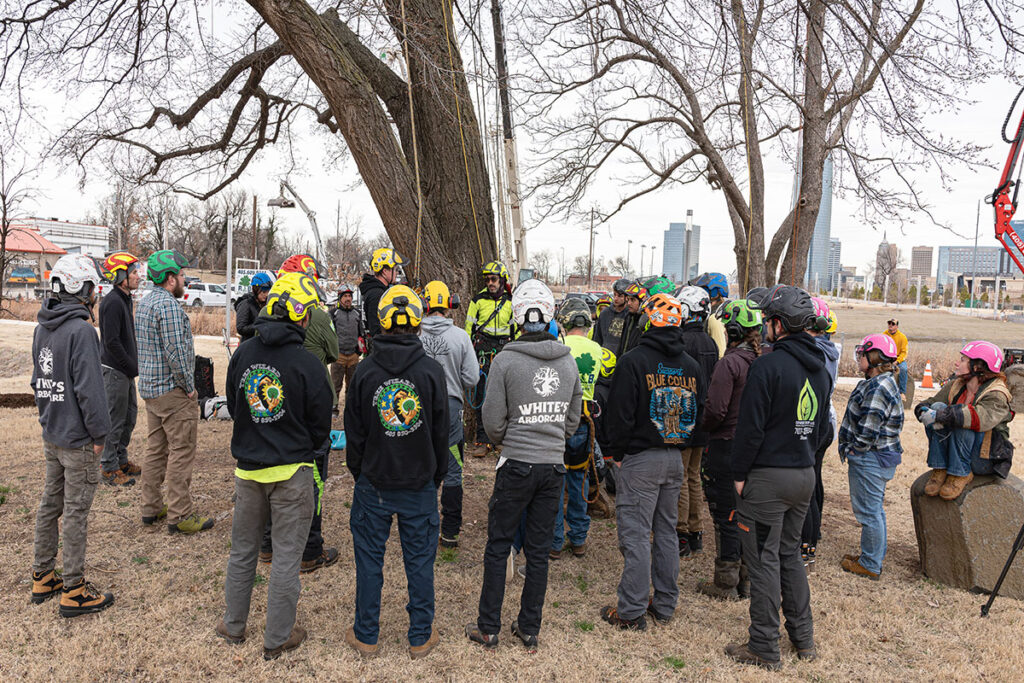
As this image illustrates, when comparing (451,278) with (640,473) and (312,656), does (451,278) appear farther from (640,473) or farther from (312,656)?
(312,656)

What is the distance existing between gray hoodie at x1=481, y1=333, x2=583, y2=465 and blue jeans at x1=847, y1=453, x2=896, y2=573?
2.66 m

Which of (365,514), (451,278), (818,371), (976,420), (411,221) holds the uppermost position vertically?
(411,221)

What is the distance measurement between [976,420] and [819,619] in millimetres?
1828

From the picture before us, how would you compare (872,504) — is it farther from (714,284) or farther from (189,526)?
(189,526)

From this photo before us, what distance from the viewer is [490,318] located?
702cm

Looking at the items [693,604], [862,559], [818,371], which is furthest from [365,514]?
[862,559]

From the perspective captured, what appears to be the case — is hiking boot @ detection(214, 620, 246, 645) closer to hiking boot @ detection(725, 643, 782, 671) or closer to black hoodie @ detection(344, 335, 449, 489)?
black hoodie @ detection(344, 335, 449, 489)

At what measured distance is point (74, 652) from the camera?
350cm

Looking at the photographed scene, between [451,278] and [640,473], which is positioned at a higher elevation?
[451,278]

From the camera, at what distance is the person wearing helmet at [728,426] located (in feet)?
14.8

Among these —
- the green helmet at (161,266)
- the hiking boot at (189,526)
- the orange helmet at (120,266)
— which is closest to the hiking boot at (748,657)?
the hiking boot at (189,526)

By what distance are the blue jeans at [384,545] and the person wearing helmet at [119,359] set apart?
2828mm

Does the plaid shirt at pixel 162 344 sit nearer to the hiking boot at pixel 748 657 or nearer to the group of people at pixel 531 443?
the group of people at pixel 531 443

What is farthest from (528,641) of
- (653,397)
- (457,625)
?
(653,397)
